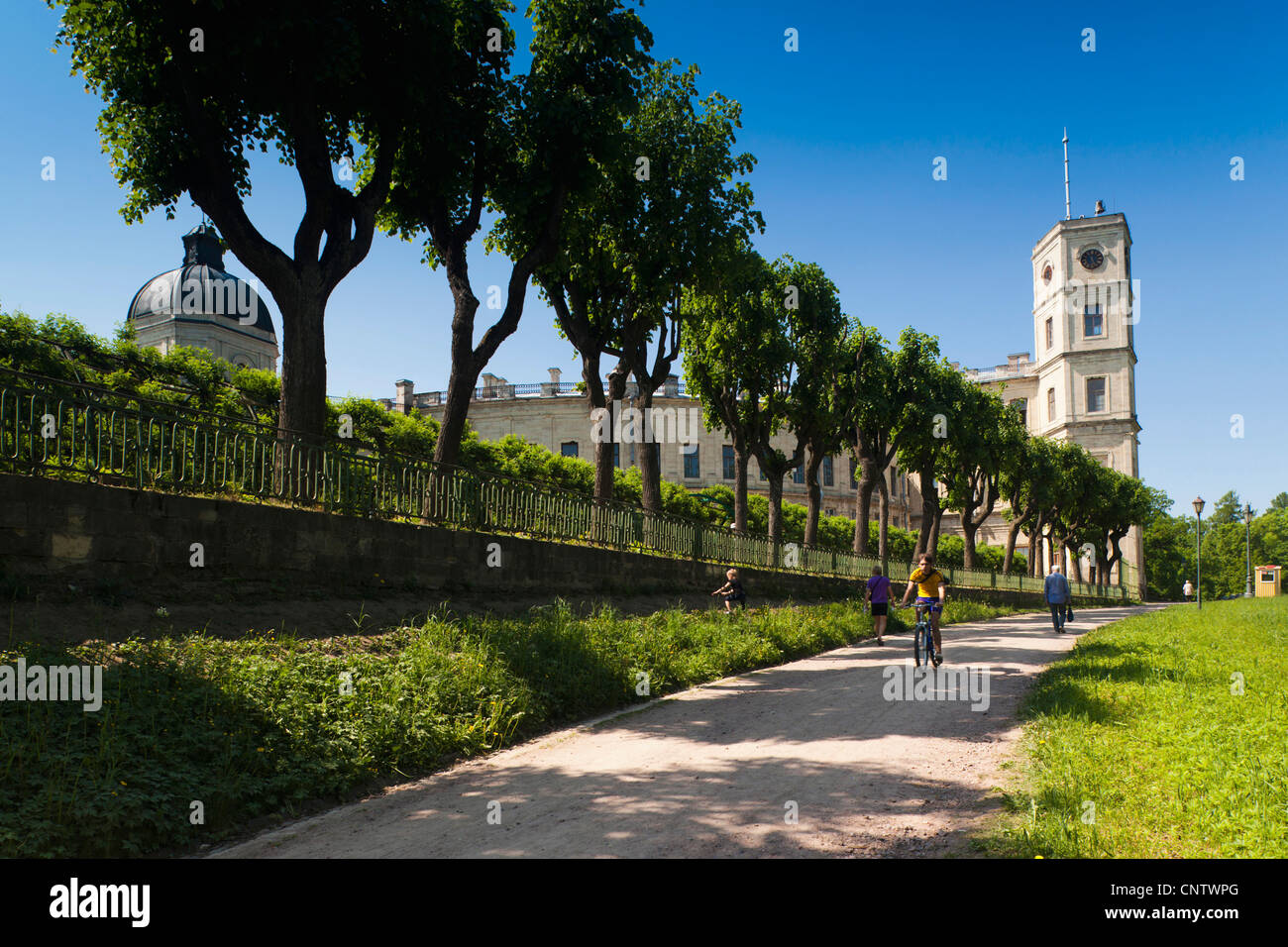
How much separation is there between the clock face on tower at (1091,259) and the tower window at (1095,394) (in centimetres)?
1105

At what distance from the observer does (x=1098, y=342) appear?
3332 inches

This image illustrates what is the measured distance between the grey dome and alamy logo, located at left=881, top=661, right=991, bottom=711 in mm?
58803

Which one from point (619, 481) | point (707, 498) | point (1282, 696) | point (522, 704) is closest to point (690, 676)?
point (522, 704)

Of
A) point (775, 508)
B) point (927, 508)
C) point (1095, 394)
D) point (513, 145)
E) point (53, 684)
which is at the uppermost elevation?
point (1095, 394)

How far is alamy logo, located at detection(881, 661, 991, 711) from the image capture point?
10.8m

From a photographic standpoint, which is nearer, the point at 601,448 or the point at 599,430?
the point at 599,430

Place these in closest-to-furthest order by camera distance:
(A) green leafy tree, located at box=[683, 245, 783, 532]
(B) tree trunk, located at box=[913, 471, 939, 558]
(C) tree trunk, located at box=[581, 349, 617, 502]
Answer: (C) tree trunk, located at box=[581, 349, 617, 502], (A) green leafy tree, located at box=[683, 245, 783, 532], (B) tree trunk, located at box=[913, 471, 939, 558]

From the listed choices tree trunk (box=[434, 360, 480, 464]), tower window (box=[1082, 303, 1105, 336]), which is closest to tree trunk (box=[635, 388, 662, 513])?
tree trunk (box=[434, 360, 480, 464])

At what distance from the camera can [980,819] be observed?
5.51 meters

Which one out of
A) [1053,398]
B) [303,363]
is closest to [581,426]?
[1053,398]

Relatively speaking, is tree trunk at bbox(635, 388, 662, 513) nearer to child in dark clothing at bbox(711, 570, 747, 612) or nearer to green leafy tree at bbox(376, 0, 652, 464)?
child in dark clothing at bbox(711, 570, 747, 612)

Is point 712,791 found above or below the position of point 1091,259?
below

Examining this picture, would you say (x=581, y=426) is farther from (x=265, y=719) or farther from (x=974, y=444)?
(x=265, y=719)
